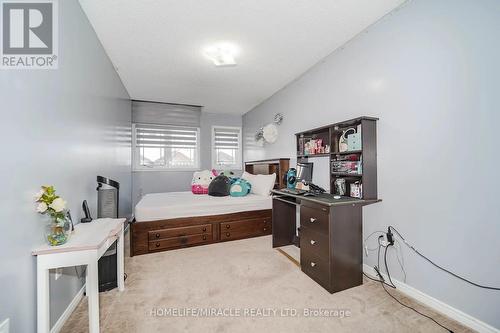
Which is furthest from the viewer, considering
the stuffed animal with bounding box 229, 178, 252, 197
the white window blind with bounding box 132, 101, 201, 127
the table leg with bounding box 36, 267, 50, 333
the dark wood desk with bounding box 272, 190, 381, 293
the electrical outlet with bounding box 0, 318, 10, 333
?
the white window blind with bounding box 132, 101, 201, 127

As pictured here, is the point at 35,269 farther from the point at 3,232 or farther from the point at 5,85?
the point at 5,85

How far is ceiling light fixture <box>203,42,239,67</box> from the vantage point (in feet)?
7.81

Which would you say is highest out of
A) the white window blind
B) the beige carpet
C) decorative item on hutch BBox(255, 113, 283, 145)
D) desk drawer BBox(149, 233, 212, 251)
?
the white window blind

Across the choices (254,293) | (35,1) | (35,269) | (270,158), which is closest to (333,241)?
(254,293)

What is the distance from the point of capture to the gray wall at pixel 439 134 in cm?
132

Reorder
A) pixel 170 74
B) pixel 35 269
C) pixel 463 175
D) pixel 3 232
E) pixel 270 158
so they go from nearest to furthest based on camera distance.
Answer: pixel 3 232 → pixel 35 269 → pixel 463 175 → pixel 170 74 → pixel 270 158

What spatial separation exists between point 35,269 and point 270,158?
3364mm

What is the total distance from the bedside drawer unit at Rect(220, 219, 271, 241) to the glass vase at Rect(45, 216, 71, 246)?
1.92 metres

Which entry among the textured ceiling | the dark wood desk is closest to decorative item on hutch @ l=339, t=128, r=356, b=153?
the dark wood desk

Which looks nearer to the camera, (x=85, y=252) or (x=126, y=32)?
(x=85, y=252)

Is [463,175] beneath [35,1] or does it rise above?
beneath

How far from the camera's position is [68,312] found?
4.95 ft

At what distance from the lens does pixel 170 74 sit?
122 inches

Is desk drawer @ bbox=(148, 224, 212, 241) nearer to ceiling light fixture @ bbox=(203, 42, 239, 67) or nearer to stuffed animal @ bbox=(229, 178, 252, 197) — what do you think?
stuffed animal @ bbox=(229, 178, 252, 197)
